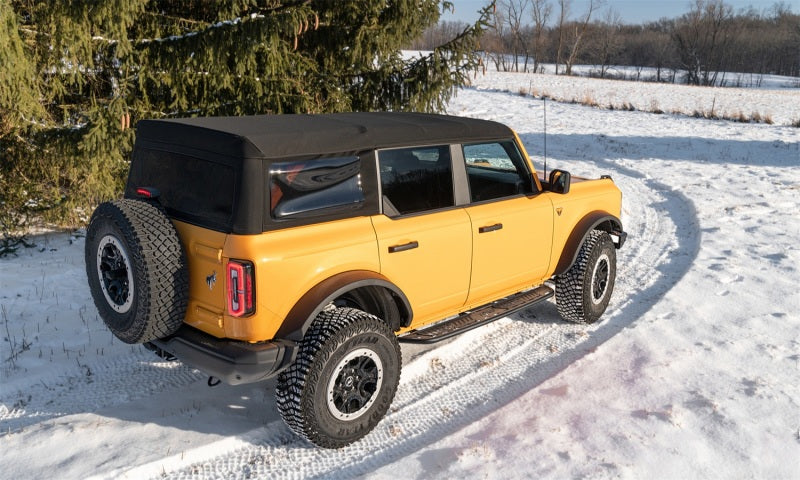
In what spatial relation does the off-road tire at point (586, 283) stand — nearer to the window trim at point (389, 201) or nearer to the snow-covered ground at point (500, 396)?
the snow-covered ground at point (500, 396)

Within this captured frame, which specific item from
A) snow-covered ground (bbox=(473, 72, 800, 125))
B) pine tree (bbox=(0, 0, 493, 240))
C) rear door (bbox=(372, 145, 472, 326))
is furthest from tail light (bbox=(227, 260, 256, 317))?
snow-covered ground (bbox=(473, 72, 800, 125))

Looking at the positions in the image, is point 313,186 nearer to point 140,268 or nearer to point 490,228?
point 140,268

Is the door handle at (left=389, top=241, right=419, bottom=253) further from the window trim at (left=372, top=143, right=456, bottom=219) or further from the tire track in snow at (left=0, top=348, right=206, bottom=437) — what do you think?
the tire track in snow at (left=0, top=348, right=206, bottom=437)

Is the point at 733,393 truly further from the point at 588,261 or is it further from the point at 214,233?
the point at 214,233

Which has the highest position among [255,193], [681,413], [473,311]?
[255,193]

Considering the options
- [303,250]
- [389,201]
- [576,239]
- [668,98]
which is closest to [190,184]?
[303,250]

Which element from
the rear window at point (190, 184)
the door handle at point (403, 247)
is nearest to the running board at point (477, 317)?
the door handle at point (403, 247)

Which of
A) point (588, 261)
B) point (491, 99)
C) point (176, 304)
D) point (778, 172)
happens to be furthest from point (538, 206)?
point (491, 99)

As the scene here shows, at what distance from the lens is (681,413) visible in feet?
13.2

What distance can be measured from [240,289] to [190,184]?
2.66 feet

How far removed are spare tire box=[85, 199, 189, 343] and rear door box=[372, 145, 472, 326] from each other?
1.19m

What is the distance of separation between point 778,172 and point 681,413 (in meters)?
10.6

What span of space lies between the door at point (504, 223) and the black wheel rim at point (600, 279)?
2.01ft

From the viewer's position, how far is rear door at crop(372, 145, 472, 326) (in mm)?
4000
